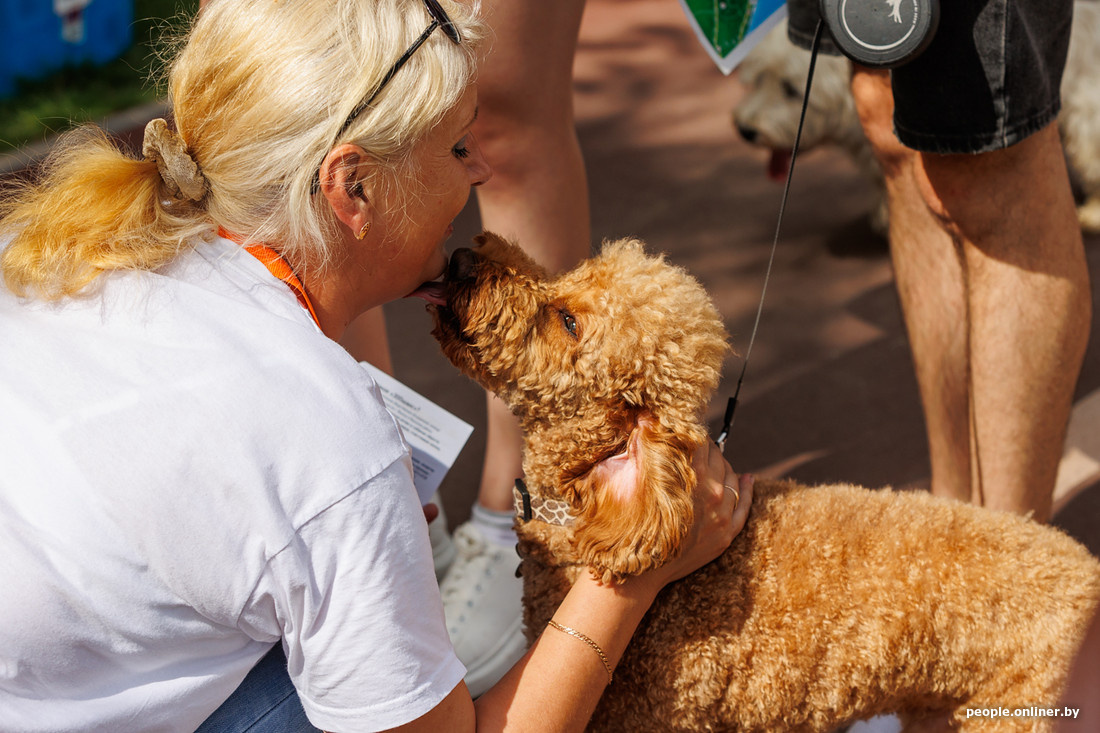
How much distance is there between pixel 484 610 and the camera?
6.50 ft

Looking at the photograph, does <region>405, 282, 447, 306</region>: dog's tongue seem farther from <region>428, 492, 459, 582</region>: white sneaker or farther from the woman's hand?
<region>428, 492, 459, 582</region>: white sneaker

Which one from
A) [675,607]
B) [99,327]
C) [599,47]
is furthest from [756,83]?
[99,327]

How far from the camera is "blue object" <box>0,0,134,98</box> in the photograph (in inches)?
161

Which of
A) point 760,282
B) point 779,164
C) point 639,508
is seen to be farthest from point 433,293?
point 779,164

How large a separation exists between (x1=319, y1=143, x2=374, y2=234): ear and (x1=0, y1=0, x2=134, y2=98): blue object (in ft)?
11.9

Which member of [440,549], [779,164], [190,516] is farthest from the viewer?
[779,164]

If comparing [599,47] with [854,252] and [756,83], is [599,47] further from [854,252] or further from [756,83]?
[854,252]

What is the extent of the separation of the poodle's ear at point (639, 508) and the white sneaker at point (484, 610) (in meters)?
0.71

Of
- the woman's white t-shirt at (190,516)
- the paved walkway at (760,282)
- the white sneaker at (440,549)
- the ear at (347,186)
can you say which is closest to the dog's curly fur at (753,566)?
the ear at (347,186)

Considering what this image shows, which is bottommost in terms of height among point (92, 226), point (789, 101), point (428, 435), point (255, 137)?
point (789, 101)

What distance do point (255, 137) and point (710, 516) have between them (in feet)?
2.62

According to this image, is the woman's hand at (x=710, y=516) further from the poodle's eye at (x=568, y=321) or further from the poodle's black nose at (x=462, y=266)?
the poodle's black nose at (x=462, y=266)

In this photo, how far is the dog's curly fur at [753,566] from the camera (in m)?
1.37

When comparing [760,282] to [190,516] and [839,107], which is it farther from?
[190,516]
